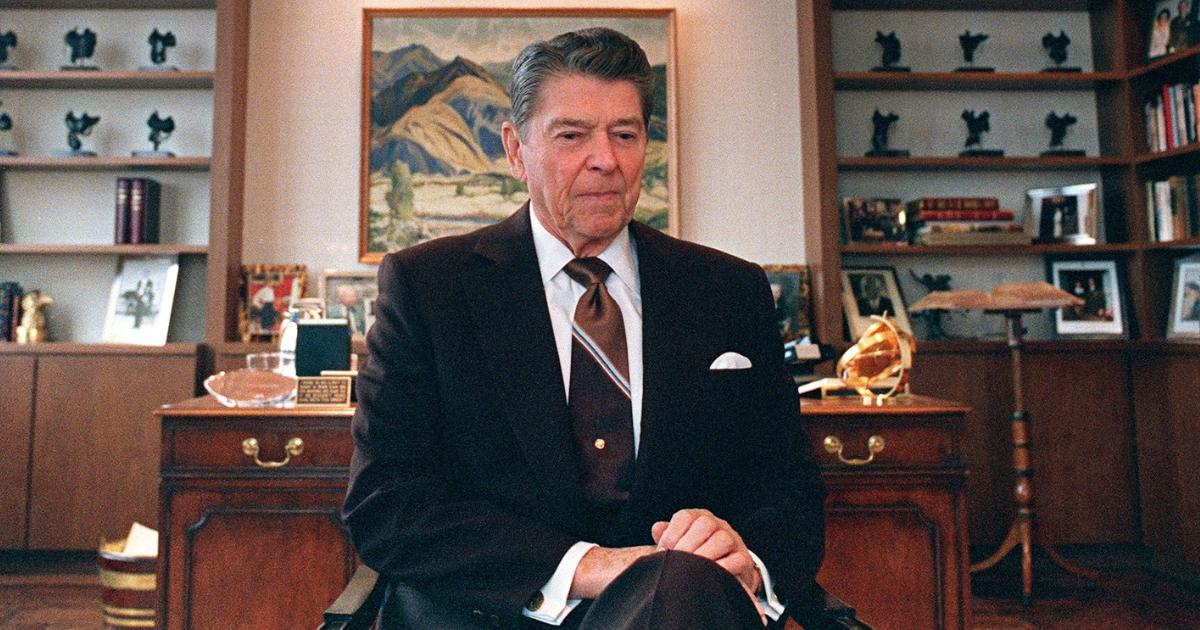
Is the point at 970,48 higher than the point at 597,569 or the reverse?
higher

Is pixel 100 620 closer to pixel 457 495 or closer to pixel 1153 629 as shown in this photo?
pixel 457 495

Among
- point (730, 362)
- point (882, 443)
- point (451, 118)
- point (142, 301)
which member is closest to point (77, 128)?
point (142, 301)

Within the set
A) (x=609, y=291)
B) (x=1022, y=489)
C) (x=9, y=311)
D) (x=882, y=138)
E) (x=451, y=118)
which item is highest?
(x=451, y=118)

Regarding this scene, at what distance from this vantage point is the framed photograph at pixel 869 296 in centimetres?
357

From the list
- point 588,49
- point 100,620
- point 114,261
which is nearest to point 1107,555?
point 588,49

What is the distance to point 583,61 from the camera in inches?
54.1

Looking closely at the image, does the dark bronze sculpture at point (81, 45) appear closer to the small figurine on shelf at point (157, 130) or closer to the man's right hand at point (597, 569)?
the small figurine on shelf at point (157, 130)

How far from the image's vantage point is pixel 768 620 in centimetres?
129

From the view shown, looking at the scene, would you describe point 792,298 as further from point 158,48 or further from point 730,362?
point 158,48

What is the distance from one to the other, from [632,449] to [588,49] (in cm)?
67

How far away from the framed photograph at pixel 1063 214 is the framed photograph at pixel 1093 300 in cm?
14

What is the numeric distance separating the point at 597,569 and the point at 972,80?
324 cm

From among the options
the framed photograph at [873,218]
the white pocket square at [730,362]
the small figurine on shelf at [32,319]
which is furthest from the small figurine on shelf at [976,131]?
the small figurine on shelf at [32,319]

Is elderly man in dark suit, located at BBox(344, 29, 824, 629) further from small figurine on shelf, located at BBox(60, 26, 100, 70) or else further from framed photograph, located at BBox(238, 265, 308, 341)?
small figurine on shelf, located at BBox(60, 26, 100, 70)
